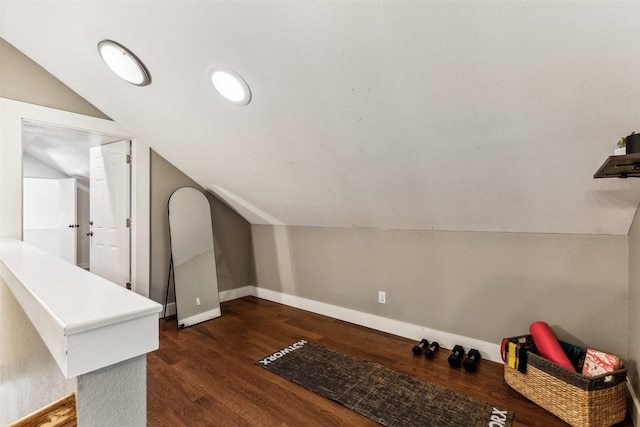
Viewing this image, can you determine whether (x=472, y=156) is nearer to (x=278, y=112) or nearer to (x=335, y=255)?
(x=278, y=112)

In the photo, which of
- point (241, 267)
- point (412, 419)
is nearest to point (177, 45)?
point (412, 419)

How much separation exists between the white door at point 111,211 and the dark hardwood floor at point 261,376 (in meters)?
0.81

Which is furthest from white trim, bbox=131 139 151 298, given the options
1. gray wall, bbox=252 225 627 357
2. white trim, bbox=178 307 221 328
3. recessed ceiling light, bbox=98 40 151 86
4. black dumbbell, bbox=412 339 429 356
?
black dumbbell, bbox=412 339 429 356

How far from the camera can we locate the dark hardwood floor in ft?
5.88

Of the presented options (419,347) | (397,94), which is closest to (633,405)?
(419,347)

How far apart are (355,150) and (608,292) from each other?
5.95 ft

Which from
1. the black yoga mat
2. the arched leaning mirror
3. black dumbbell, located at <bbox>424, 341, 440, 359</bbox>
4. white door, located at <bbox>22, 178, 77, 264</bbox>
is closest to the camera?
the black yoga mat

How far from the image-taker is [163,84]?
2.25 meters

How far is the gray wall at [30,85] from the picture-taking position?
2.50m

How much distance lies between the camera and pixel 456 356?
2.36m

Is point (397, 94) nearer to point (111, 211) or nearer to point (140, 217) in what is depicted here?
point (140, 217)

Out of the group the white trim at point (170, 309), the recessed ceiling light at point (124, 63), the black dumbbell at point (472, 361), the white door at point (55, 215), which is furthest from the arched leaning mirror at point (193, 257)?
the white door at point (55, 215)

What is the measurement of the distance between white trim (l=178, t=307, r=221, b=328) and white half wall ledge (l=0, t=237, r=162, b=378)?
238 cm

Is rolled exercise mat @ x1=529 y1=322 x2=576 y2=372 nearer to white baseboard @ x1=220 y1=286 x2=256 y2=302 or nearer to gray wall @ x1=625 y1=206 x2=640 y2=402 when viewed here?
gray wall @ x1=625 y1=206 x2=640 y2=402
